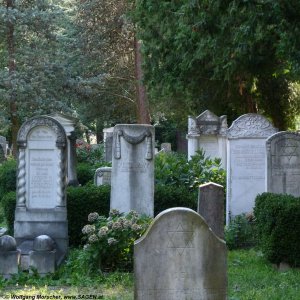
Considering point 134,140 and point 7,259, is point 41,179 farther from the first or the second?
point 7,259

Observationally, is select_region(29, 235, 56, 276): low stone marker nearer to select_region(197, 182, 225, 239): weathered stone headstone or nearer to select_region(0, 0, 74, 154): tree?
select_region(197, 182, 225, 239): weathered stone headstone

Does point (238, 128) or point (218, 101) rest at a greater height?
point (218, 101)

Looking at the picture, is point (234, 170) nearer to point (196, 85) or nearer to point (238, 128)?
point (238, 128)

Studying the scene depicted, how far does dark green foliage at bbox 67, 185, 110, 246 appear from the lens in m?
13.9

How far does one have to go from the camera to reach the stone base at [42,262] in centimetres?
1114

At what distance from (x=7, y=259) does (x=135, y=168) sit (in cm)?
330

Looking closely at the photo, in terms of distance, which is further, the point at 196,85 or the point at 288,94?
the point at 288,94

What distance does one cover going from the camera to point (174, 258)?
6.70m

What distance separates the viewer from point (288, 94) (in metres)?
32.4

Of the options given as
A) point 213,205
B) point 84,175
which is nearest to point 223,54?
point 84,175

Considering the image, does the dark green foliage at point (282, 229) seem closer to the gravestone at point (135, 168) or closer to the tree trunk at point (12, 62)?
the gravestone at point (135, 168)

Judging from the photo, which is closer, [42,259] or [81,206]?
[42,259]

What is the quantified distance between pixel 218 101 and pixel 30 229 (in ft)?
63.0

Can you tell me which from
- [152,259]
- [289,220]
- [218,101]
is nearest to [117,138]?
[289,220]
